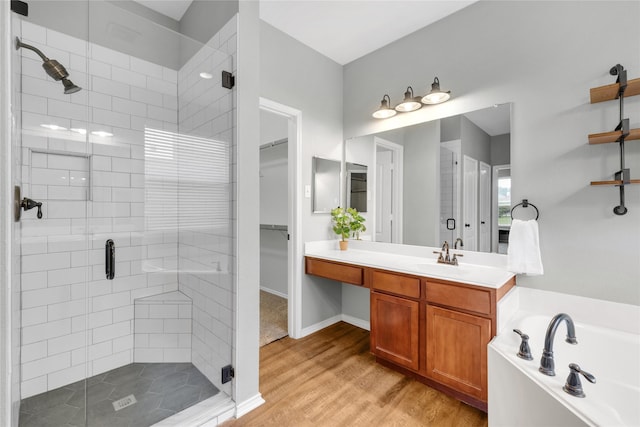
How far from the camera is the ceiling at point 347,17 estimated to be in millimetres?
2242

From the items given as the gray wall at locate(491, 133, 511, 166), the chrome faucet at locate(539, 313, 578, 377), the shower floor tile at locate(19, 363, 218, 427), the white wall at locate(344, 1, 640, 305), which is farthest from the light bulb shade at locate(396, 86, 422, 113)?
the shower floor tile at locate(19, 363, 218, 427)

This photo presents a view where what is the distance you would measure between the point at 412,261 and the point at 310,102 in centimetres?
180

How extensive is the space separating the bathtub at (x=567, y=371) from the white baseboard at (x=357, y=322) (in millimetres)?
1416


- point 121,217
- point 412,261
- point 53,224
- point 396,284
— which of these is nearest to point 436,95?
point 412,261

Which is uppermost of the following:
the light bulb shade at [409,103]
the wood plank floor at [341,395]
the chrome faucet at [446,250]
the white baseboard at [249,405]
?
the light bulb shade at [409,103]

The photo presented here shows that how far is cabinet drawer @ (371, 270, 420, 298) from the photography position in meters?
2.00

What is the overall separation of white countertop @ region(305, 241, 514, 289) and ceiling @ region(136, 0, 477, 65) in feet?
6.43

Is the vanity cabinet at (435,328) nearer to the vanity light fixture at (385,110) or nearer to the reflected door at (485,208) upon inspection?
the reflected door at (485,208)

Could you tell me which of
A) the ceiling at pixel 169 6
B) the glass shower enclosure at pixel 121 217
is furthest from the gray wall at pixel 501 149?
the ceiling at pixel 169 6

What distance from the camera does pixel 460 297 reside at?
1.78 m

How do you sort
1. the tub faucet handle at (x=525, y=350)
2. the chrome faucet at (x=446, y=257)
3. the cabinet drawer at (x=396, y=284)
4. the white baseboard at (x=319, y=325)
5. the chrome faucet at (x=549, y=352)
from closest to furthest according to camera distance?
the chrome faucet at (x=549, y=352)
the tub faucet handle at (x=525, y=350)
the cabinet drawer at (x=396, y=284)
the chrome faucet at (x=446, y=257)
the white baseboard at (x=319, y=325)

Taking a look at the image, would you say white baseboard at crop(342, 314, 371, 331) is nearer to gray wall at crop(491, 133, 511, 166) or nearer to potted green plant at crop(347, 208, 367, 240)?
potted green plant at crop(347, 208, 367, 240)

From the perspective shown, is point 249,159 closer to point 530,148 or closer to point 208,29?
point 208,29

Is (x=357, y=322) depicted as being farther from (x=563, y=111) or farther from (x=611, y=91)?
(x=611, y=91)
